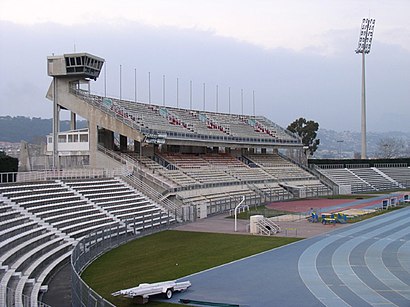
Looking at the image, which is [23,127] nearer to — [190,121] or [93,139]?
[190,121]

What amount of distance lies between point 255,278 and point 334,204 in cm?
3254

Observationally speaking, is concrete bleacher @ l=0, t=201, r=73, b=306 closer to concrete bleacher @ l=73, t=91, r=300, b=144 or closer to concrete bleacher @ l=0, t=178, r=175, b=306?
concrete bleacher @ l=0, t=178, r=175, b=306

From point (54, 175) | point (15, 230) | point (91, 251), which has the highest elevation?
point (54, 175)

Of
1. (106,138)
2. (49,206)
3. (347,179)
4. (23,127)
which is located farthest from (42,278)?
(23,127)

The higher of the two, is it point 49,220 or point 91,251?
point 49,220

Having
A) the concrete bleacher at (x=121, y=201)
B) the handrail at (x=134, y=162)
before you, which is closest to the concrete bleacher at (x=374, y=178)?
the handrail at (x=134, y=162)

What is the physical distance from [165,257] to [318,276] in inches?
297

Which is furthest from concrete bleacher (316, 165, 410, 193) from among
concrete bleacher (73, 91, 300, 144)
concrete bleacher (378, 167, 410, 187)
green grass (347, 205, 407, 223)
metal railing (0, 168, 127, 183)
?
metal railing (0, 168, 127, 183)

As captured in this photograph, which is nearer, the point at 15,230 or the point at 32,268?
the point at 32,268

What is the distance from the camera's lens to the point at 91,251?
Result: 25.5m

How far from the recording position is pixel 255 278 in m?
22.1

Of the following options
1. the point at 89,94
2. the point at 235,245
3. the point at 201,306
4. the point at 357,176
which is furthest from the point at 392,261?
the point at 357,176

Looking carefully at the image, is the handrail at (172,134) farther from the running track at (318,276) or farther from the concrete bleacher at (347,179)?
the running track at (318,276)

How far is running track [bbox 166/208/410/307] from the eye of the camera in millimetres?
18859
